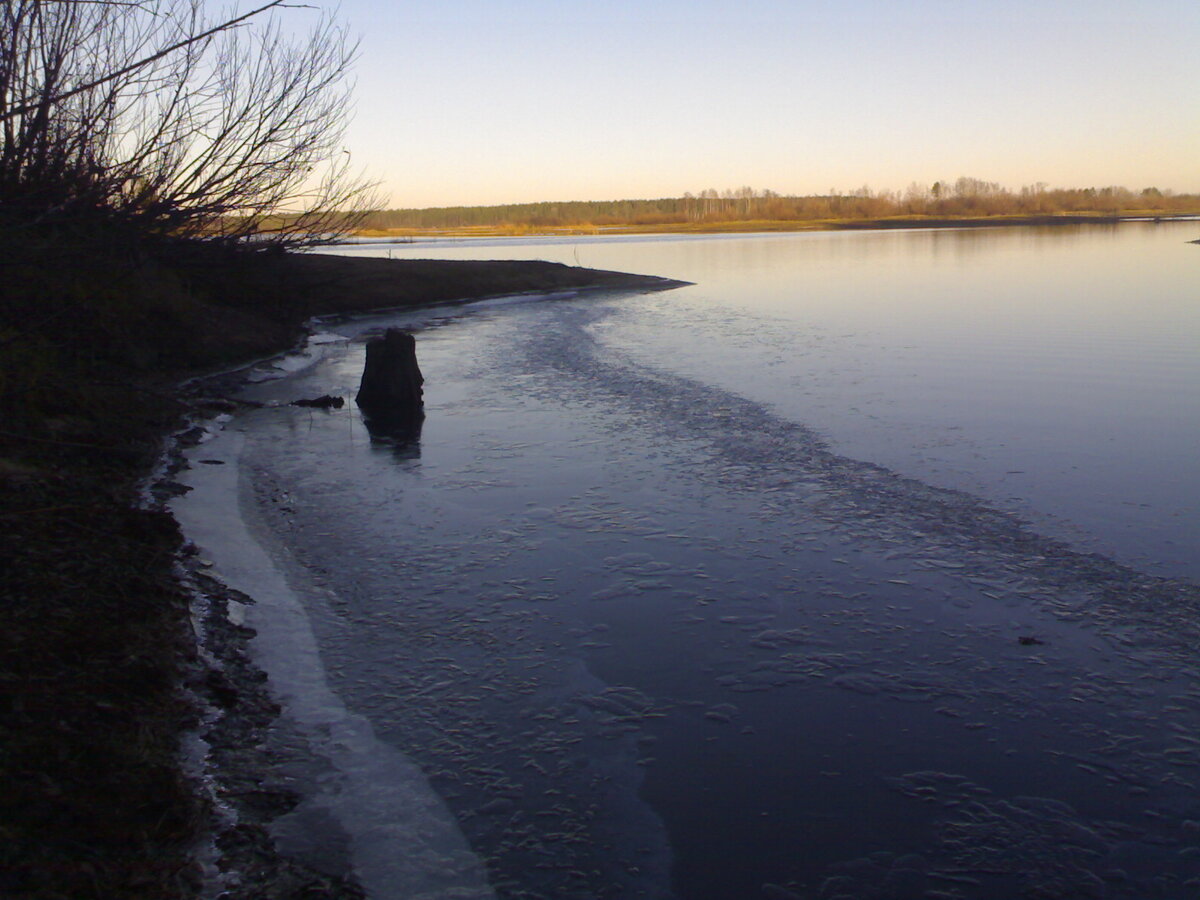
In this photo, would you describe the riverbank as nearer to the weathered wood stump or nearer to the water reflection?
the water reflection

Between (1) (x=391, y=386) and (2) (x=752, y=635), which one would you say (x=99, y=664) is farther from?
(1) (x=391, y=386)

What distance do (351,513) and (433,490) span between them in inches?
43.9

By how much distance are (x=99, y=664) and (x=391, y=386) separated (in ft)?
34.2

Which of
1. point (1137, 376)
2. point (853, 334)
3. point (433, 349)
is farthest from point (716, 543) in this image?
point (433, 349)

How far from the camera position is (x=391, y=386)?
15422mm

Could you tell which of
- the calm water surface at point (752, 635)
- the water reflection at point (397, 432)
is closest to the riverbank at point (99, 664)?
the calm water surface at point (752, 635)

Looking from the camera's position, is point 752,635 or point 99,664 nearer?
point 99,664

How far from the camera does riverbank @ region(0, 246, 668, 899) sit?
385 cm

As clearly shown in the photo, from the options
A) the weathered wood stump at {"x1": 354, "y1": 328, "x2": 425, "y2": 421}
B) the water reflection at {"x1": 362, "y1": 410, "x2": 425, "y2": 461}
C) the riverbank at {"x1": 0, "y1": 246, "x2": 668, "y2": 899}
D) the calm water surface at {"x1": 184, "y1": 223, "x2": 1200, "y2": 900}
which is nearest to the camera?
the riverbank at {"x1": 0, "y1": 246, "x2": 668, "y2": 899}

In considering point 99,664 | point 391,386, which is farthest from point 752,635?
point 391,386

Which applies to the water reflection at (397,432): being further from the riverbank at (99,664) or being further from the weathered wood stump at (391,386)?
the riverbank at (99,664)

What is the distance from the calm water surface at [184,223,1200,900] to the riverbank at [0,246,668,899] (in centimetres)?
40

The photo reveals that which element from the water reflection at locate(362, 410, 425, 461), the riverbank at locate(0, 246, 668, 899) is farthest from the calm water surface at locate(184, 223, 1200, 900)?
the riverbank at locate(0, 246, 668, 899)

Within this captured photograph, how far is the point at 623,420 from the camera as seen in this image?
1399 cm
